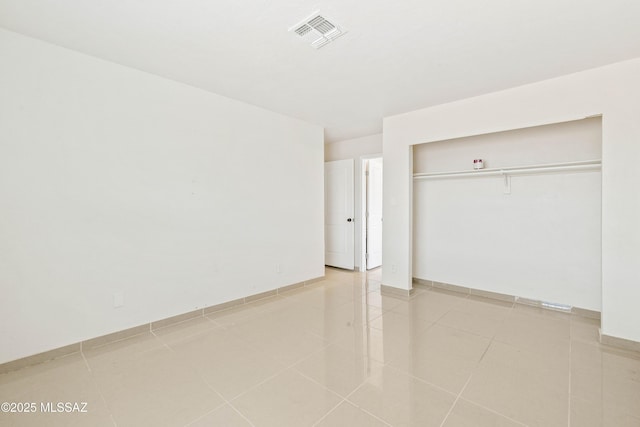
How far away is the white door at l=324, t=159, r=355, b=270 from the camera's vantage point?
17.8ft

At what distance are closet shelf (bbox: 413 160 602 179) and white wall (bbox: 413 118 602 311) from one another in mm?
71

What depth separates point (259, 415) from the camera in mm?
1701

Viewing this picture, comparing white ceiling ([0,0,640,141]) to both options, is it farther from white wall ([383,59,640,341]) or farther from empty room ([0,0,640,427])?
white wall ([383,59,640,341])

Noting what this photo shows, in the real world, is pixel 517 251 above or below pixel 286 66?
below

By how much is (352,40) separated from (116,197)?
2514 mm

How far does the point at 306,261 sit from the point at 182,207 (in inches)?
82.0

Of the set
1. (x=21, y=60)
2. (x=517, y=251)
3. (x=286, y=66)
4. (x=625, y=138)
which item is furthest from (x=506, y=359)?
(x=21, y=60)

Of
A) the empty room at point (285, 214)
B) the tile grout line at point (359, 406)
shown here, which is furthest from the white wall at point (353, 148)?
the tile grout line at point (359, 406)

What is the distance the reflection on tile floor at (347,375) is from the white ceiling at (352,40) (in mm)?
→ 2583

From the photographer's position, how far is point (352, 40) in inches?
88.2

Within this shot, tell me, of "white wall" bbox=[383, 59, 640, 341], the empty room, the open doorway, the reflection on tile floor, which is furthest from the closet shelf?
the reflection on tile floor

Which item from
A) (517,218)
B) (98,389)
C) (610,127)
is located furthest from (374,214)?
(98,389)

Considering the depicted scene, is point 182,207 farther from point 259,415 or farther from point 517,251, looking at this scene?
point 517,251

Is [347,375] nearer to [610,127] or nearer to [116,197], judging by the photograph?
[116,197]
